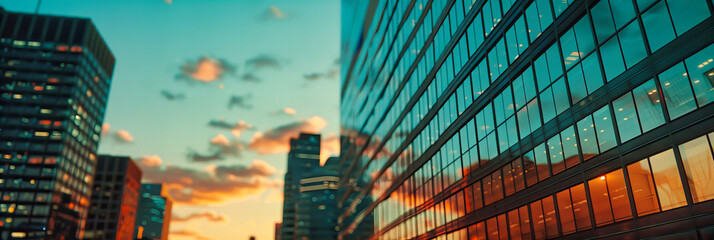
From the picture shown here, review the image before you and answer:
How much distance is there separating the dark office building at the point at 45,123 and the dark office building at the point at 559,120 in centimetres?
10780

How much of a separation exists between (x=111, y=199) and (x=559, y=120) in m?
178

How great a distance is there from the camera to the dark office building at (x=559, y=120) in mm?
17547

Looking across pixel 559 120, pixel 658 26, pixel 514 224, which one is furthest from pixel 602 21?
pixel 514 224

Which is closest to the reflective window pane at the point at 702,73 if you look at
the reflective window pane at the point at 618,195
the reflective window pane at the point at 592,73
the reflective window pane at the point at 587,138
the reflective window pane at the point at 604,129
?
the reflective window pane at the point at 604,129

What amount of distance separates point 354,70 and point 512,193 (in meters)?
59.0

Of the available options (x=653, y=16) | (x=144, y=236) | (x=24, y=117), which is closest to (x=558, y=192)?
(x=653, y=16)

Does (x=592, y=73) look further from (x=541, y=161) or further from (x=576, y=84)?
(x=541, y=161)

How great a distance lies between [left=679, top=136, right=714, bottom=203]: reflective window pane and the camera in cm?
1634

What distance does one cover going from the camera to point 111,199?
566 feet

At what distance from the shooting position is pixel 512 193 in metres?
28.8

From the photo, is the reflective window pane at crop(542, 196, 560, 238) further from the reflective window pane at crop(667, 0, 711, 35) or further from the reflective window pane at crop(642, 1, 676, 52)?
the reflective window pane at crop(667, 0, 711, 35)

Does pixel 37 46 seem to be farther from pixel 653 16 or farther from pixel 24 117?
pixel 653 16

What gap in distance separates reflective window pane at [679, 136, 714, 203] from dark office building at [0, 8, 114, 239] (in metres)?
131

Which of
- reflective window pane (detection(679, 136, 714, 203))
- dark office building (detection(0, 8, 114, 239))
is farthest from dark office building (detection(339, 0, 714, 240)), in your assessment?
dark office building (detection(0, 8, 114, 239))
